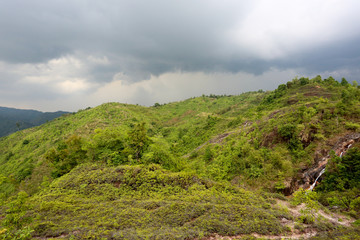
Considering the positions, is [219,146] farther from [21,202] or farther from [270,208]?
[21,202]

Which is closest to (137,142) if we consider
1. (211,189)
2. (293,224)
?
(211,189)

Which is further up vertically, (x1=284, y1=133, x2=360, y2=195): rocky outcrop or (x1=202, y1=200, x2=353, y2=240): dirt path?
(x1=284, y1=133, x2=360, y2=195): rocky outcrop

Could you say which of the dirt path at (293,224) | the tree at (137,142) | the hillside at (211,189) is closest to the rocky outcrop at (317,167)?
the hillside at (211,189)

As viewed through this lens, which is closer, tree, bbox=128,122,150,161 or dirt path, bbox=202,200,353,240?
dirt path, bbox=202,200,353,240

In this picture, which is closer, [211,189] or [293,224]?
[293,224]

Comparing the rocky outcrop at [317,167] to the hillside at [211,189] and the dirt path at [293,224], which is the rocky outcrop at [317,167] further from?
the dirt path at [293,224]

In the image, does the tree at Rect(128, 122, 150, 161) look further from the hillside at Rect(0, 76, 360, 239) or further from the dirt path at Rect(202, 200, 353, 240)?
the dirt path at Rect(202, 200, 353, 240)

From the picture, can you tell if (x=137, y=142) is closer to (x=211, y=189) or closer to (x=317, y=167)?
(x=211, y=189)

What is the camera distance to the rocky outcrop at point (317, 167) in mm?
17172

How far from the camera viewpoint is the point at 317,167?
17.7 m

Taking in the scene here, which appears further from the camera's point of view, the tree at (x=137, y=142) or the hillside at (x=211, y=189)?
the tree at (x=137, y=142)

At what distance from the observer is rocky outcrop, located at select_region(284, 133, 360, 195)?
1717 cm

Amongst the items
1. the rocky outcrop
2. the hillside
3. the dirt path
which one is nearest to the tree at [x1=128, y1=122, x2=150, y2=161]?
the hillside

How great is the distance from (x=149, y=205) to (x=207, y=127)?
4005 cm
